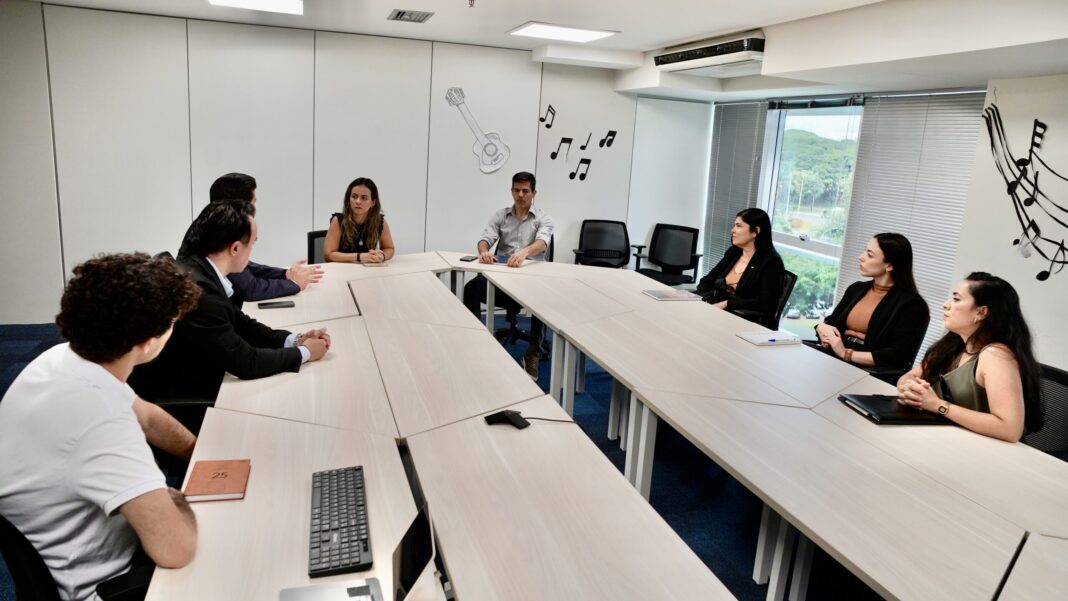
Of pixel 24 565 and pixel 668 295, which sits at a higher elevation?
pixel 668 295

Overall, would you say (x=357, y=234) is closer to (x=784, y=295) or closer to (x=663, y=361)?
(x=663, y=361)

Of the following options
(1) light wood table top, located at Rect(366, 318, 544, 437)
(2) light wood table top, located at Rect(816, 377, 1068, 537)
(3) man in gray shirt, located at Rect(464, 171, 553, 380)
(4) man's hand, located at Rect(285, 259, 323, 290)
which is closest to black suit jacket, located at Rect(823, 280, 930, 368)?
(2) light wood table top, located at Rect(816, 377, 1068, 537)

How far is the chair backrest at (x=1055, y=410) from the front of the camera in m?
2.66

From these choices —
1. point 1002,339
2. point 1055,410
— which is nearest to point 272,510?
point 1002,339

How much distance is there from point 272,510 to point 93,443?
1.51ft

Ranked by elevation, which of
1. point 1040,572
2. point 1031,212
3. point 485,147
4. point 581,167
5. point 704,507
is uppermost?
point 485,147

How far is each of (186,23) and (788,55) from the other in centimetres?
457

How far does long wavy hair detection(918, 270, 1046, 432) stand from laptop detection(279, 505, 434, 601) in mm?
2245

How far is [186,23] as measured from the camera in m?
5.30

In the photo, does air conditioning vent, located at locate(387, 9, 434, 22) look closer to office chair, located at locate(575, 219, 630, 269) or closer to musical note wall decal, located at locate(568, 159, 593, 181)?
musical note wall decal, located at locate(568, 159, 593, 181)

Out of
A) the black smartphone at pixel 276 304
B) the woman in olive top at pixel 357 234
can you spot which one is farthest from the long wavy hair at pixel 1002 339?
the woman in olive top at pixel 357 234

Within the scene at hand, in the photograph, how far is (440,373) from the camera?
2.71 meters

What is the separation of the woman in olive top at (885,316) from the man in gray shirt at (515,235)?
2307 millimetres

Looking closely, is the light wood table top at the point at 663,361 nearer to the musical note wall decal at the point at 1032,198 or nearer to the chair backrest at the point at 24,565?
the chair backrest at the point at 24,565
